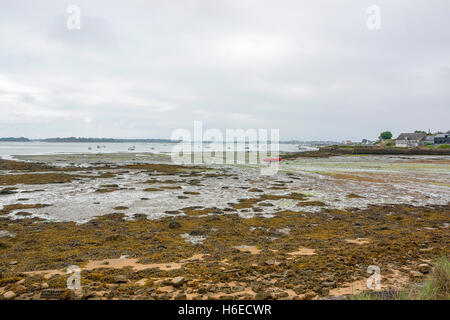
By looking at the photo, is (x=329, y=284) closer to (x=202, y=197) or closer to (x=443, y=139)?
(x=202, y=197)

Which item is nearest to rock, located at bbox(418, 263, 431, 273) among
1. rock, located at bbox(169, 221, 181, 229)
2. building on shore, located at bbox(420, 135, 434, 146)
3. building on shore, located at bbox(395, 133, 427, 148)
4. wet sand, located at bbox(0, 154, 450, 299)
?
wet sand, located at bbox(0, 154, 450, 299)

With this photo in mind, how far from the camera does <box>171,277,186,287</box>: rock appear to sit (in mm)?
5898

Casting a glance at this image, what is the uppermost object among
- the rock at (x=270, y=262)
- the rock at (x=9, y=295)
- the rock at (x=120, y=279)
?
the rock at (x=9, y=295)

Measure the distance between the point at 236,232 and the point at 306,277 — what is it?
5163 mm

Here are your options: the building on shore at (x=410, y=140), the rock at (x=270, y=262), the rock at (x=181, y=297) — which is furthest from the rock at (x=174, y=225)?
the building on shore at (x=410, y=140)

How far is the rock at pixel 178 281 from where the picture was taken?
5898 millimetres

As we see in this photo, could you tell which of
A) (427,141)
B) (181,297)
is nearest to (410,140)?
(427,141)

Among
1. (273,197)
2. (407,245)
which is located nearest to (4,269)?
(407,245)

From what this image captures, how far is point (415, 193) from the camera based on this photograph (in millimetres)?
20406

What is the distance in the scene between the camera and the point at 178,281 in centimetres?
594

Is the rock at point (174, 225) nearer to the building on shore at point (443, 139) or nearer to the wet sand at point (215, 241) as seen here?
the wet sand at point (215, 241)

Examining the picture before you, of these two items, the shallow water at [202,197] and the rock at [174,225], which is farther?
the shallow water at [202,197]

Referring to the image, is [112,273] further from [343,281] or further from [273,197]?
[273,197]

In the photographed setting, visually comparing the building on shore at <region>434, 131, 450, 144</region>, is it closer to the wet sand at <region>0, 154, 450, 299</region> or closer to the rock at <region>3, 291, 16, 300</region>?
the wet sand at <region>0, 154, 450, 299</region>
